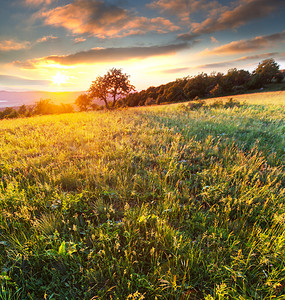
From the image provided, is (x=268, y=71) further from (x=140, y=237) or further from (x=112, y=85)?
(x=140, y=237)

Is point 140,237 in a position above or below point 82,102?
below

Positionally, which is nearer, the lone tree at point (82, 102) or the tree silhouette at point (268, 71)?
the tree silhouette at point (268, 71)

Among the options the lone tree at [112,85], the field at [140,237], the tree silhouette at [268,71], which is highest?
the tree silhouette at [268,71]

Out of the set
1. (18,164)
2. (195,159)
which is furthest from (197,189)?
(18,164)

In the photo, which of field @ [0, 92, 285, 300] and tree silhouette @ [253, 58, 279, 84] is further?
tree silhouette @ [253, 58, 279, 84]

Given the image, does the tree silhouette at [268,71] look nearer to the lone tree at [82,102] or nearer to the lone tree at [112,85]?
the lone tree at [112,85]

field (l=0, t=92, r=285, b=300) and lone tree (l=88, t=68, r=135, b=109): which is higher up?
lone tree (l=88, t=68, r=135, b=109)

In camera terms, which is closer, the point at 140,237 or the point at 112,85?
the point at 140,237

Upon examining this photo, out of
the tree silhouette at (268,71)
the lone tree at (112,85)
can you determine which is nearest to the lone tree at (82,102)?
the lone tree at (112,85)

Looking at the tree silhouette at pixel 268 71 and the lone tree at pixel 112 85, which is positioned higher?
the tree silhouette at pixel 268 71

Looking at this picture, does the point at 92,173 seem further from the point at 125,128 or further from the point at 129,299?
the point at 125,128

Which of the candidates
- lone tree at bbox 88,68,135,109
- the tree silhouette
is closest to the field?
lone tree at bbox 88,68,135,109

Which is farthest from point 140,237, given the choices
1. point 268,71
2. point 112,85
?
point 268,71

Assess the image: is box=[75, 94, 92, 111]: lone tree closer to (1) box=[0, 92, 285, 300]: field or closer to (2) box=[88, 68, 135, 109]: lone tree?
(2) box=[88, 68, 135, 109]: lone tree
